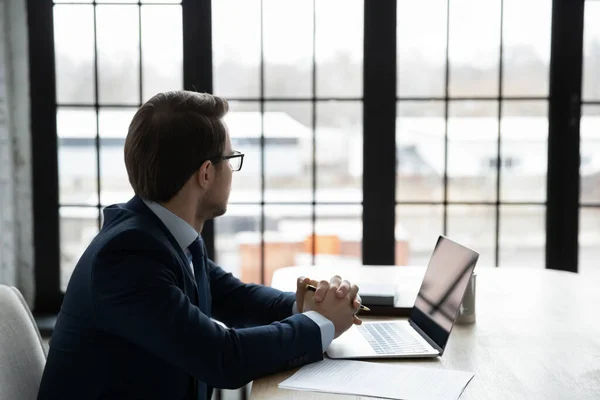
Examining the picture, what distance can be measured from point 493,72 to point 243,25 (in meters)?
1.31

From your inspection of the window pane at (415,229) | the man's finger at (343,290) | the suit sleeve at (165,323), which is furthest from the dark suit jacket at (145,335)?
the window pane at (415,229)

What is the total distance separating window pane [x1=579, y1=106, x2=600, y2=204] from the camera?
3475 millimetres

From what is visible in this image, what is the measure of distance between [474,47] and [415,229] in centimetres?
107

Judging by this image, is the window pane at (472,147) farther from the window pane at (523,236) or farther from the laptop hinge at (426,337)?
the laptop hinge at (426,337)

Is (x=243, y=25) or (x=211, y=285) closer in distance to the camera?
(x=211, y=285)

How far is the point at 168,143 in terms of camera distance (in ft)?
5.29

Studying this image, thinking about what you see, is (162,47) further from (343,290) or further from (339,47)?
(343,290)

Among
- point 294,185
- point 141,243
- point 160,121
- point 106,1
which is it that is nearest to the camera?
point 141,243

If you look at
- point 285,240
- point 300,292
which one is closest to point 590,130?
point 285,240

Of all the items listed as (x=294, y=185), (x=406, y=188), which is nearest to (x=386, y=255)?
(x=406, y=188)

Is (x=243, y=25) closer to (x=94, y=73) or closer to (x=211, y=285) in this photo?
(x=94, y=73)

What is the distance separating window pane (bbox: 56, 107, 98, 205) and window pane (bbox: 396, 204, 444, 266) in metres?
1.62

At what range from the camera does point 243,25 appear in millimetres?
3496

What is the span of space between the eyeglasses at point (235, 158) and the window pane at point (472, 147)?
1.98m
